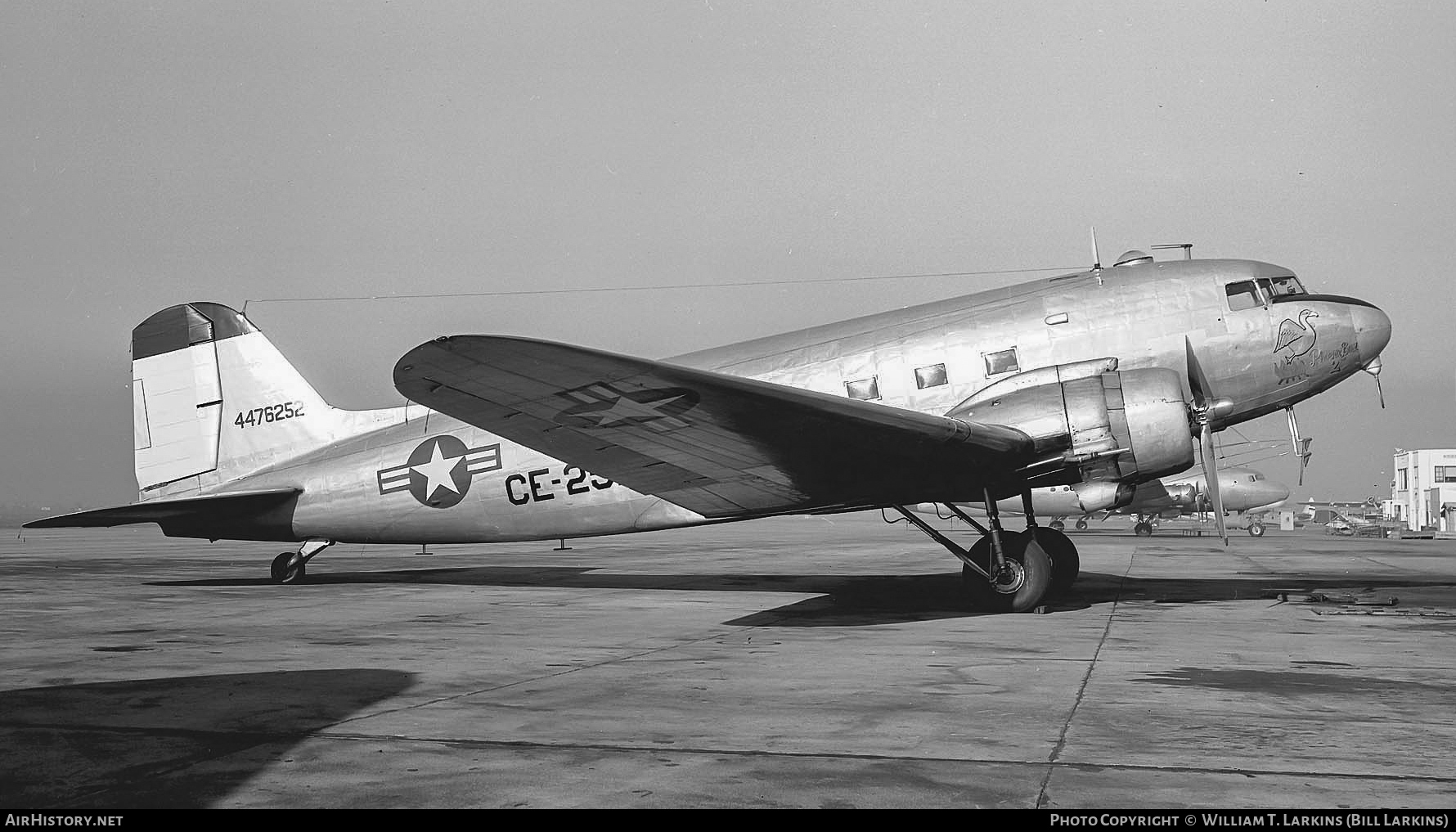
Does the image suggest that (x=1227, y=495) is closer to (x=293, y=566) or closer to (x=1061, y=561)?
(x=1061, y=561)

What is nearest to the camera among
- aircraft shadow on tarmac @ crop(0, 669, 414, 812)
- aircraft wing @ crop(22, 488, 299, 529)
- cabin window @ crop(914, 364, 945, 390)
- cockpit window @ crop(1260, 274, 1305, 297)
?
aircraft shadow on tarmac @ crop(0, 669, 414, 812)

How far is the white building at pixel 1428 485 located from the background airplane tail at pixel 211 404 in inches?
3102

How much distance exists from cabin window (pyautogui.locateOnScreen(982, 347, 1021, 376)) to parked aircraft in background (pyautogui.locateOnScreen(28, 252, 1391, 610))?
0.09 ft

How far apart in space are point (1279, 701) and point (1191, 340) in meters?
7.49

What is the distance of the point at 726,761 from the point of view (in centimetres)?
556

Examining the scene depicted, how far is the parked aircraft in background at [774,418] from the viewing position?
37.3ft

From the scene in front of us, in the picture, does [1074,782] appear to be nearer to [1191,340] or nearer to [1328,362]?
[1191,340]

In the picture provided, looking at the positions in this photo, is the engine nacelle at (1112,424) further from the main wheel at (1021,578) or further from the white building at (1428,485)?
the white building at (1428,485)

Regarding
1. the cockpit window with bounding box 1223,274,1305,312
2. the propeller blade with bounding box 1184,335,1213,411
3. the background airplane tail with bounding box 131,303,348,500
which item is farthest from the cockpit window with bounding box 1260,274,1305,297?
the background airplane tail with bounding box 131,303,348,500

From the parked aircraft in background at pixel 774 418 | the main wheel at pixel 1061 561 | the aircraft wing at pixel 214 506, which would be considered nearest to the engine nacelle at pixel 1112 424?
the parked aircraft in background at pixel 774 418

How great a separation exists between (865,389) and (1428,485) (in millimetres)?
92575

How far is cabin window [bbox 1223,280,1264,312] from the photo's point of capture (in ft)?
46.1

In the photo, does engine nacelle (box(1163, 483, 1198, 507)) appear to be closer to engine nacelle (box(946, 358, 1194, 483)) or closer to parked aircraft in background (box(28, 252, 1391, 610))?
parked aircraft in background (box(28, 252, 1391, 610))
